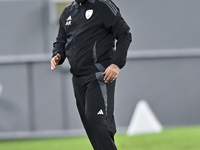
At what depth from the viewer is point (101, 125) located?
3553 mm

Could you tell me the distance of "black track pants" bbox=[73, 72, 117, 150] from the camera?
11.7 feet

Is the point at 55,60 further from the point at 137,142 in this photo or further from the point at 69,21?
the point at 137,142

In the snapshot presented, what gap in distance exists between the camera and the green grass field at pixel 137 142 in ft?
19.3

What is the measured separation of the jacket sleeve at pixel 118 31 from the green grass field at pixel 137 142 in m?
2.47

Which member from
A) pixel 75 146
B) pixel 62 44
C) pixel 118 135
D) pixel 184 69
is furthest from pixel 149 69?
pixel 62 44

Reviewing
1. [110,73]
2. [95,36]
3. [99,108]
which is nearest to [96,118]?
[99,108]

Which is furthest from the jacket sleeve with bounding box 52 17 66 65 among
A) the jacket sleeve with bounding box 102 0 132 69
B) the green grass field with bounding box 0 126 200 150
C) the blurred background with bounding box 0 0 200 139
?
the blurred background with bounding box 0 0 200 139

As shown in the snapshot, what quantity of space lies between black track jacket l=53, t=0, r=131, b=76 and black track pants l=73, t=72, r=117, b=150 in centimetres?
9

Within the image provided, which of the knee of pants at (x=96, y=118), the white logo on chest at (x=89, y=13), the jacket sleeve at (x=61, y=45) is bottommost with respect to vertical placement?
the knee of pants at (x=96, y=118)

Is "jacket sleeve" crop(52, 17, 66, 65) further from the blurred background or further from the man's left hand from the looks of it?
the blurred background

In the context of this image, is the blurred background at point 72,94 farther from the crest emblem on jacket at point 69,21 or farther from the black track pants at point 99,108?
the black track pants at point 99,108

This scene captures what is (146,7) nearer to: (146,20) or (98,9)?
(146,20)

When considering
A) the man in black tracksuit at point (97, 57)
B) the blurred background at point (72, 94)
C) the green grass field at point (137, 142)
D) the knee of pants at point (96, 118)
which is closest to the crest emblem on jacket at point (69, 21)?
the man in black tracksuit at point (97, 57)

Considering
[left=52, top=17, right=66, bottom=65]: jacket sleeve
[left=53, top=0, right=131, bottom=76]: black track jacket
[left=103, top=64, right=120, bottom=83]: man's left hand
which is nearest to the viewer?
[left=103, top=64, right=120, bottom=83]: man's left hand
